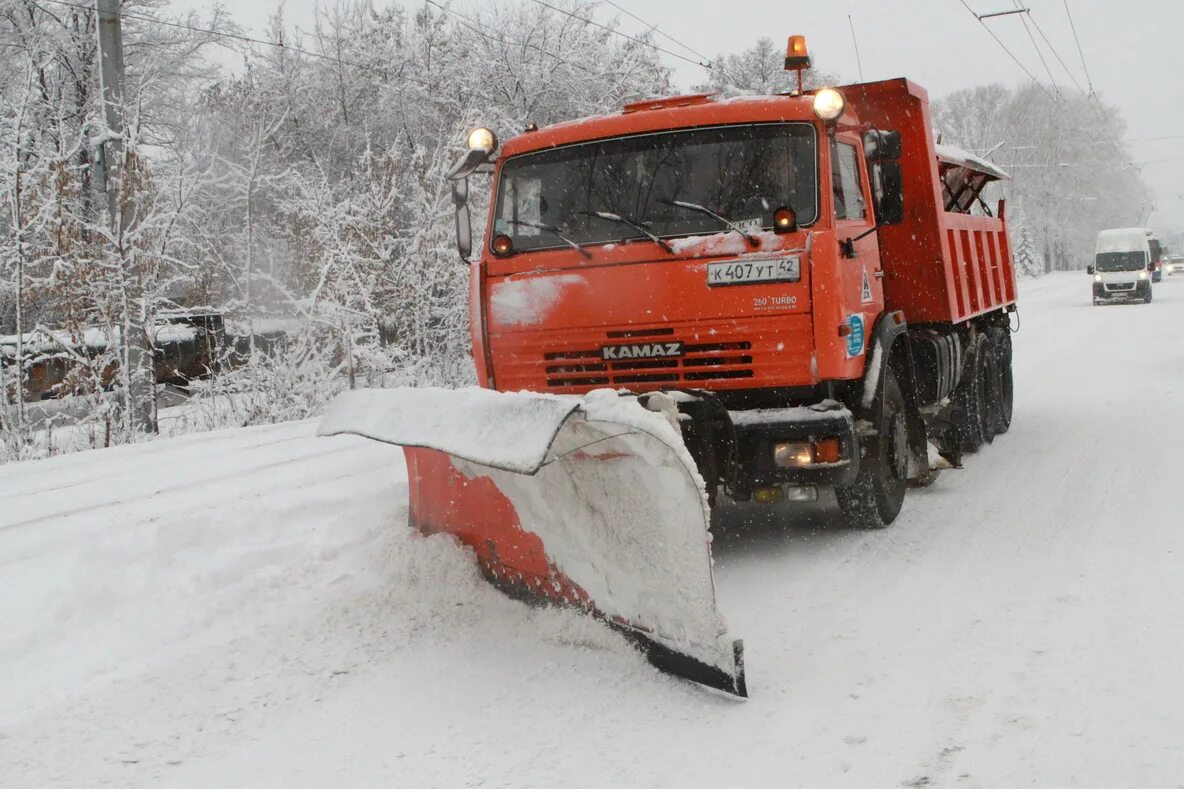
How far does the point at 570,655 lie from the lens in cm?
408

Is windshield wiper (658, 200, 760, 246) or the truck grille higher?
windshield wiper (658, 200, 760, 246)

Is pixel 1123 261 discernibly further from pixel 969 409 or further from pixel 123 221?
pixel 123 221

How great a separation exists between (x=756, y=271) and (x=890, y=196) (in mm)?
1341

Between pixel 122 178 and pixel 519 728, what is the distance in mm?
9016

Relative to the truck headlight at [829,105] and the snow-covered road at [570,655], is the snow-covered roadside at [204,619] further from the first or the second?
the truck headlight at [829,105]

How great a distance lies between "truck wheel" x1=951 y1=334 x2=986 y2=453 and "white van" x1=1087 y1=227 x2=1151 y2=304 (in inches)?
945

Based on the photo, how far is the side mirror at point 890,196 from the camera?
19.2 ft

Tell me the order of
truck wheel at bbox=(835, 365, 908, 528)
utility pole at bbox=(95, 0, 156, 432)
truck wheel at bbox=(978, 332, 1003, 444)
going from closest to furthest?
truck wheel at bbox=(835, 365, 908, 528) < truck wheel at bbox=(978, 332, 1003, 444) < utility pole at bbox=(95, 0, 156, 432)

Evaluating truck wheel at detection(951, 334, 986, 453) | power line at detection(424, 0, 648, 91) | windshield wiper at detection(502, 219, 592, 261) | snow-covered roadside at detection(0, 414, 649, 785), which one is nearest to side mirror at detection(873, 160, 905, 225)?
windshield wiper at detection(502, 219, 592, 261)

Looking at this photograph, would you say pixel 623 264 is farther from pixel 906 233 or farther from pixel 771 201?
pixel 906 233

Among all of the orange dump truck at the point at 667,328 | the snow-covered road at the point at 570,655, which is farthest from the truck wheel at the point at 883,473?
the snow-covered road at the point at 570,655

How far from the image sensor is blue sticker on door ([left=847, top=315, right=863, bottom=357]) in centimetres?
527

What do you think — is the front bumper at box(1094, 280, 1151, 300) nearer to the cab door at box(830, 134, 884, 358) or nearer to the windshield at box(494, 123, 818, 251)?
the cab door at box(830, 134, 884, 358)

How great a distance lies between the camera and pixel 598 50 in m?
23.1
